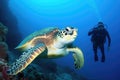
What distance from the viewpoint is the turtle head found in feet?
14.9

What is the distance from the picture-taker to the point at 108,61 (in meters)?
81.2

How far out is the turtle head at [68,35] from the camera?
4531 mm

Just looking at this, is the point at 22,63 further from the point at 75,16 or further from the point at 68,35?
the point at 75,16

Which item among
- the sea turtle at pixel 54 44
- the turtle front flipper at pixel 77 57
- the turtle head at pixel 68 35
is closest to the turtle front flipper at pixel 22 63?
the sea turtle at pixel 54 44

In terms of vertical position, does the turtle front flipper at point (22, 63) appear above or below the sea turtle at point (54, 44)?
below

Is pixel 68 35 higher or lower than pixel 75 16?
lower

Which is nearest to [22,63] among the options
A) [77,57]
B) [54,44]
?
[54,44]

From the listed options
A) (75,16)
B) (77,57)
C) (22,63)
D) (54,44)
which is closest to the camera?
(22,63)

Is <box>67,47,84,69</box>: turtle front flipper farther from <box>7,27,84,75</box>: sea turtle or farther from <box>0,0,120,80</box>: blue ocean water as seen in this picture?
<box>0,0,120,80</box>: blue ocean water

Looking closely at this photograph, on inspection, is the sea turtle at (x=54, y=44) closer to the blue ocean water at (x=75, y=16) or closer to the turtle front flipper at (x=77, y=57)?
the turtle front flipper at (x=77, y=57)

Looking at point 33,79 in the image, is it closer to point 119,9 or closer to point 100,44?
point 100,44

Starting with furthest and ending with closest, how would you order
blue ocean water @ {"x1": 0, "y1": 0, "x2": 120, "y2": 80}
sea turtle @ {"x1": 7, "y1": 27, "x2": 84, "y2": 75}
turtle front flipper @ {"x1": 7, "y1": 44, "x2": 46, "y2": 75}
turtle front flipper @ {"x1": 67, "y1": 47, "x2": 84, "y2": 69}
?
blue ocean water @ {"x1": 0, "y1": 0, "x2": 120, "y2": 80} → turtle front flipper @ {"x1": 67, "y1": 47, "x2": 84, "y2": 69} → sea turtle @ {"x1": 7, "y1": 27, "x2": 84, "y2": 75} → turtle front flipper @ {"x1": 7, "y1": 44, "x2": 46, "y2": 75}

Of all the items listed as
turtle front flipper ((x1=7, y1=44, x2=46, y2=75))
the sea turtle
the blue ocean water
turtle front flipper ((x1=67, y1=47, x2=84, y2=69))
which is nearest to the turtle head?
the sea turtle

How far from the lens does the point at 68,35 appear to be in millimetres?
4547
